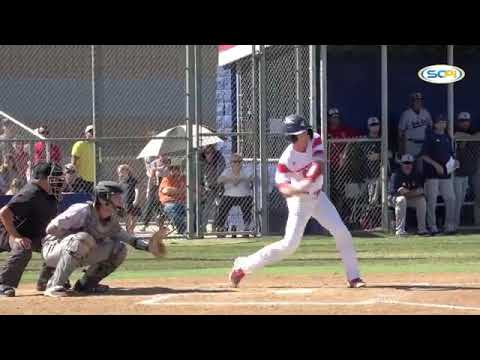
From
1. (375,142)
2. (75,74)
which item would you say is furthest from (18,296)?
(75,74)

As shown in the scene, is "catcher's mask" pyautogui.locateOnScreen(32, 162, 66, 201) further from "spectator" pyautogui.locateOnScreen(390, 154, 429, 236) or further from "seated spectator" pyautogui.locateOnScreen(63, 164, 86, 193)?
"spectator" pyautogui.locateOnScreen(390, 154, 429, 236)

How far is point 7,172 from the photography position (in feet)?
58.5

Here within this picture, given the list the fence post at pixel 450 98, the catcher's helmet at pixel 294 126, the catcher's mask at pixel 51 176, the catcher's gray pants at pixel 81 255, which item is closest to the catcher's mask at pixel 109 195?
the catcher's gray pants at pixel 81 255

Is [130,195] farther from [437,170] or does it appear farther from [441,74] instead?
[441,74]

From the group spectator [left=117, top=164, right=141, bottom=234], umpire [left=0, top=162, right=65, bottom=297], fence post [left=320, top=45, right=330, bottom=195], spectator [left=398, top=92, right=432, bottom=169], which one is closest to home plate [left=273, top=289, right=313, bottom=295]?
umpire [left=0, top=162, right=65, bottom=297]

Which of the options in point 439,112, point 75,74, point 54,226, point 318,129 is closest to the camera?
point 54,226

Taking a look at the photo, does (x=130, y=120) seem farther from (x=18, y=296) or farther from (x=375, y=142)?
(x=18, y=296)

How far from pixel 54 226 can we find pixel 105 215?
48cm

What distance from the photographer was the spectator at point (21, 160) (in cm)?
1798

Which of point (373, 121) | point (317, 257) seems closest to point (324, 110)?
point (373, 121)

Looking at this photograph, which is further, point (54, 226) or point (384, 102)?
point (384, 102)

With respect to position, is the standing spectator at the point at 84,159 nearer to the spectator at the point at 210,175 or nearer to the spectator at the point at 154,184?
the spectator at the point at 154,184

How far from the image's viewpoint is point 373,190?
734 inches

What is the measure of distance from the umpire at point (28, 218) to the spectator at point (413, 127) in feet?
30.2
